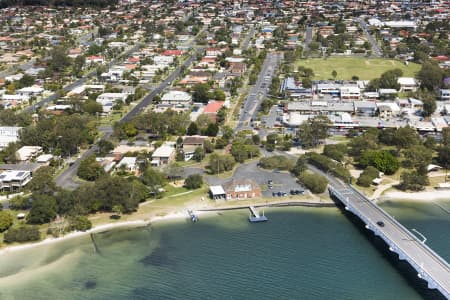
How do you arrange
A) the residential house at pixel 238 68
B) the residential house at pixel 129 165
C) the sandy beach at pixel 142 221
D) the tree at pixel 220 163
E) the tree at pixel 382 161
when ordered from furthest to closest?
the residential house at pixel 238 68 → the residential house at pixel 129 165 → the tree at pixel 220 163 → the tree at pixel 382 161 → the sandy beach at pixel 142 221

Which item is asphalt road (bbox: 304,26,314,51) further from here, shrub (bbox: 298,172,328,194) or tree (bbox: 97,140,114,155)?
shrub (bbox: 298,172,328,194)

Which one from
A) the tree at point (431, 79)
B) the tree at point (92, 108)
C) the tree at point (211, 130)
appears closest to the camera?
the tree at point (211, 130)

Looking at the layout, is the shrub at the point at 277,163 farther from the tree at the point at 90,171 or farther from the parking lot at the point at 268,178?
the tree at the point at 90,171

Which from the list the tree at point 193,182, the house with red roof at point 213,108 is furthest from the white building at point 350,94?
the tree at point 193,182

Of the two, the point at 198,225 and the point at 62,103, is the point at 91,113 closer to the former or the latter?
the point at 62,103

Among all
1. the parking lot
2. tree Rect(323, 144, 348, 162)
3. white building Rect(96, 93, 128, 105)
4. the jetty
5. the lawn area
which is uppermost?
A: tree Rect(323, 144, 348, 162)

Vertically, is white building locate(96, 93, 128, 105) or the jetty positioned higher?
white building locate(96, 93, 128, 105)

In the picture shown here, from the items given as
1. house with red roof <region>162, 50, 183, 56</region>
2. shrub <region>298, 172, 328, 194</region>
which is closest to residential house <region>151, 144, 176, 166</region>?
shrub <region>298, 172, 328, 194</region>
